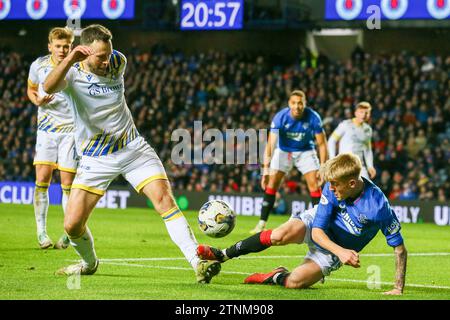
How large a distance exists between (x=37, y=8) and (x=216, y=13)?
5.03 m

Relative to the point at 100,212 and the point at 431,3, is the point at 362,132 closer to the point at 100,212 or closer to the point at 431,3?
the point at 431,3

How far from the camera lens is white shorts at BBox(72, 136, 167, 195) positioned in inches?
314

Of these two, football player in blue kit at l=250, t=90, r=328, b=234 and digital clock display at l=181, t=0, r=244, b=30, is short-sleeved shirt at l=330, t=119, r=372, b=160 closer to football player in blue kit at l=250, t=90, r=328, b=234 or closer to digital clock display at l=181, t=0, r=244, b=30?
football player in blue kit at l=250, t=90, r=328, b=234

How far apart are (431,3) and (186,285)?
14.0 meters

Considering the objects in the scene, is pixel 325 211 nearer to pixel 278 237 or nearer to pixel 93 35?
pixel 278 237

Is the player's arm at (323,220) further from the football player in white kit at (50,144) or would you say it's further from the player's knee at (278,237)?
the football player in white kit at (50,144)

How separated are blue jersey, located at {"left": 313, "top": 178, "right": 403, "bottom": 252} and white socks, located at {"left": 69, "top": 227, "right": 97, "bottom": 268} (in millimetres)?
2058

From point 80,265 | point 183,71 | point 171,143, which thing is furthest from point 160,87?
point 80,265

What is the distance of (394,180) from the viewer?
69.3ft

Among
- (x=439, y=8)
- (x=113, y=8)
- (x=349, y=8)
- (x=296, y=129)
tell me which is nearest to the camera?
(x=296, y=129)

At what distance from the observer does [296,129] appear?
1476 centimetres

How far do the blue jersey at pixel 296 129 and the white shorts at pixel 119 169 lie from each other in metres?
6.71

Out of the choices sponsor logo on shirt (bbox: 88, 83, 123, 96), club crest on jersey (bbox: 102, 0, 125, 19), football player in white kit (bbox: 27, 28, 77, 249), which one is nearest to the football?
sponsor logo on shirt (bbox: 88, 83, 123, 96)

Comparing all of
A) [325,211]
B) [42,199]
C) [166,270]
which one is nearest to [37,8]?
[42,199]
